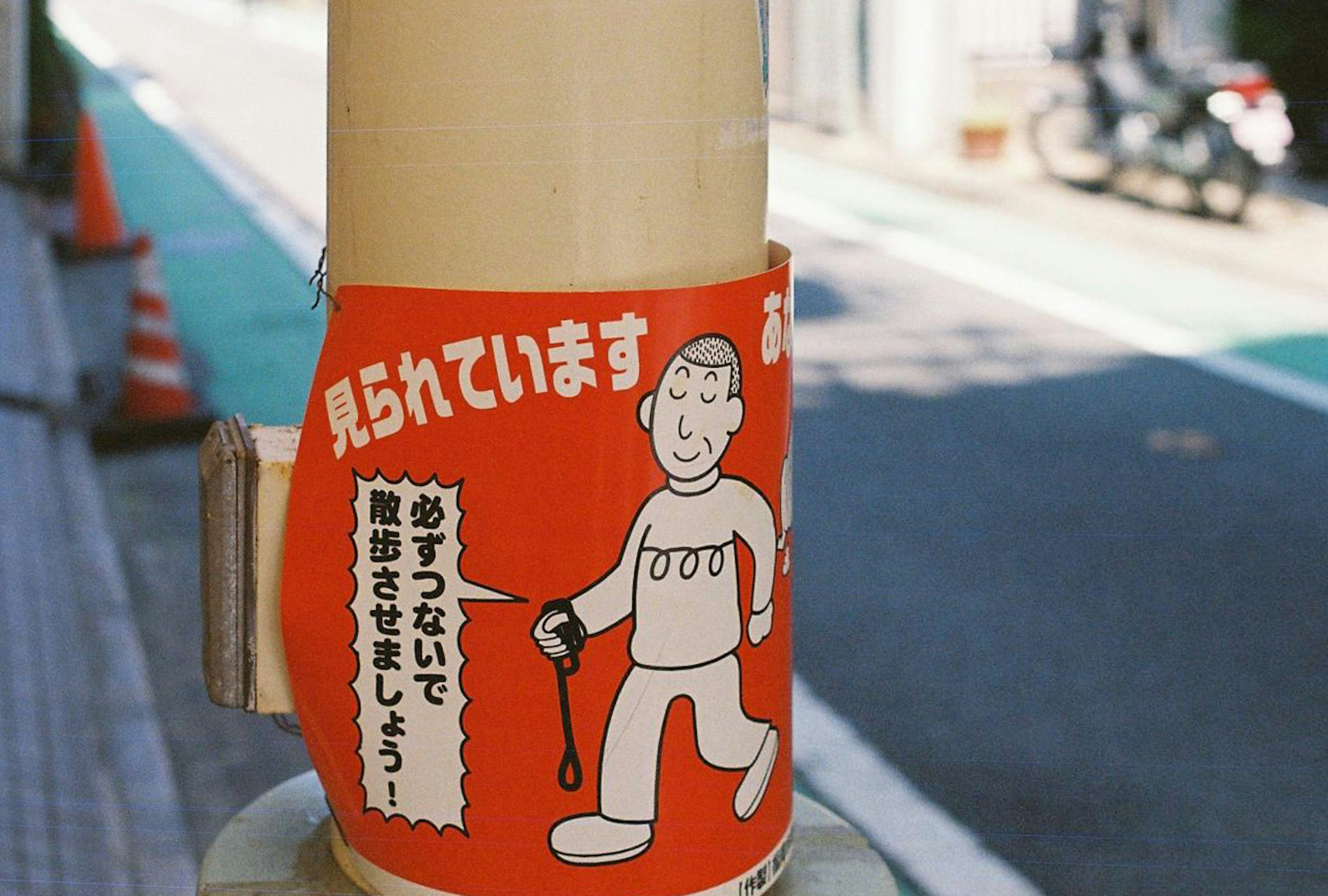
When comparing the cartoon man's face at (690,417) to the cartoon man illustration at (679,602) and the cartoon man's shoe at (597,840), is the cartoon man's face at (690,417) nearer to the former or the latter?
the cartoon man illustration at (679,602)

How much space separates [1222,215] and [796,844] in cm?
1185

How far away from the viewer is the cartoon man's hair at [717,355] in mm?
2051

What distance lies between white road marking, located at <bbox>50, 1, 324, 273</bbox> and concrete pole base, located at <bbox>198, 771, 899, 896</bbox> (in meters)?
4.67

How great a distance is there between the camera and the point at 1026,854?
4188 millimetres

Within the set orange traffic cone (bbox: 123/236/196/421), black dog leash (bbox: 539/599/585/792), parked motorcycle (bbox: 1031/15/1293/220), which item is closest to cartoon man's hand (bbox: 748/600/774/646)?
black dog leash (bbox: 539/599/585/792)

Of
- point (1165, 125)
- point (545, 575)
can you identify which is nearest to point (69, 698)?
point (545, 575)

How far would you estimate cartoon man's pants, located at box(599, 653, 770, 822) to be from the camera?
2117mm

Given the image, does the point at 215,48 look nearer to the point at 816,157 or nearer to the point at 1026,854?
the point at 816,157

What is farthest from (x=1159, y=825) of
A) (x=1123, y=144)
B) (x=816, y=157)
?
(x=816, y=157)

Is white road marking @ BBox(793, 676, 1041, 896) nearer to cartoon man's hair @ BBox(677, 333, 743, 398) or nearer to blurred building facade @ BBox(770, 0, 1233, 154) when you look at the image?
cartoon man's hair @ BBox(677, 333, 743, 398)

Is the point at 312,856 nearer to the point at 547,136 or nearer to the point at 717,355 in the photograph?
the point at 717,355

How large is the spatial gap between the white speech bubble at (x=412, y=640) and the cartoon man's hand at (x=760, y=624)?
13.5 inches

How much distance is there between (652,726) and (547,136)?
0.72 m

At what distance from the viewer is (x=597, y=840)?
2.16 m
